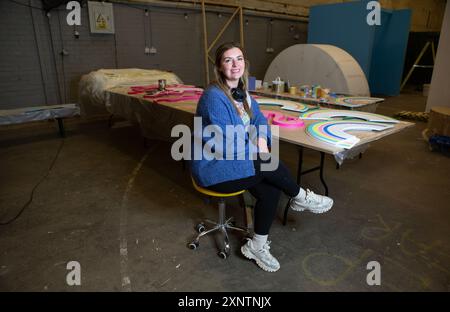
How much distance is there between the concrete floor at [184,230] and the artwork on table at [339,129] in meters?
0.70

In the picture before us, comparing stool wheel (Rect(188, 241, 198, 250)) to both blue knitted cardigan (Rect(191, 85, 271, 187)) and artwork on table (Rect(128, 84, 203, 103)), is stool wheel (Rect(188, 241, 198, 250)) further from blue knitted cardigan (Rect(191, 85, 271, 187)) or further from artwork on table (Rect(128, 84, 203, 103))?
artwork on table (Rect(128, 84, 203, 103))

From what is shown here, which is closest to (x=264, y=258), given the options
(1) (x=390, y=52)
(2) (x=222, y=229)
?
(2) (x=222, y=229)

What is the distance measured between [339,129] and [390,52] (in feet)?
23.6

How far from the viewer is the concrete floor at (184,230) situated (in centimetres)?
176

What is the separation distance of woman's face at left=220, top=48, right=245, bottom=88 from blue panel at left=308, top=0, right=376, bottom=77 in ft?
19.4

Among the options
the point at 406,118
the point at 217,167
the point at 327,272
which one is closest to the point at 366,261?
the point at 327,272

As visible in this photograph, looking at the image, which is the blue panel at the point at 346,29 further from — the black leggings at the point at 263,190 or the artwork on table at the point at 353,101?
the black leggings at the point at 263,190

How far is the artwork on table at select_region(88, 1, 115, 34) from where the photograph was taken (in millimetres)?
5171

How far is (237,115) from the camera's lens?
1.72 metres

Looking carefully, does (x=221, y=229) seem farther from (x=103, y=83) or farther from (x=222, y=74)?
(x=103, y=83)

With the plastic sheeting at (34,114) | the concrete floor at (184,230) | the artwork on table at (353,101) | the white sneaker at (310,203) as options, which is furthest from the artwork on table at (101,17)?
the white sneaker at (310,203)

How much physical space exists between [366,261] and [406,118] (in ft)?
15.0

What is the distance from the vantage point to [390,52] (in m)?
7.95
